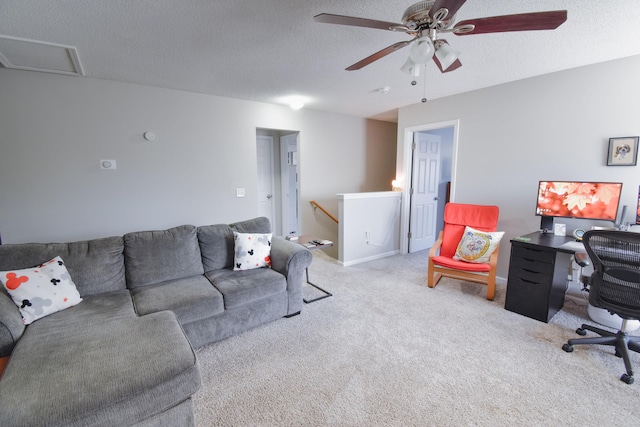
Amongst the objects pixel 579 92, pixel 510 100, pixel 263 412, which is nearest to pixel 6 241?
pixel 263 412

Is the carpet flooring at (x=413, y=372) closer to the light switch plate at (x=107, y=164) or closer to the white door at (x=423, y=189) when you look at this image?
the white door at (x=423, y=189)

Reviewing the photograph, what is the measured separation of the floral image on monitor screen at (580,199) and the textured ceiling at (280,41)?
118cm

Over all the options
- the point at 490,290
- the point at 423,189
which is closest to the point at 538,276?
the point at 490,290

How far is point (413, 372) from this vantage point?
1.88 m

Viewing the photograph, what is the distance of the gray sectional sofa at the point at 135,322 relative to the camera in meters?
1.17

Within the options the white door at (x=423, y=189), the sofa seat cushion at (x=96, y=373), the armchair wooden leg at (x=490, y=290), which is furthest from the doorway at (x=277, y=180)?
the sofa seat cushion at (x=96, y=373)

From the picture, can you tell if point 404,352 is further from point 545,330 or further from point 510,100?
point 510,100

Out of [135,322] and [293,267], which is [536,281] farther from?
[135,322]

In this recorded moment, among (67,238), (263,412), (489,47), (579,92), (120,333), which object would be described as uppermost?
(489,47)

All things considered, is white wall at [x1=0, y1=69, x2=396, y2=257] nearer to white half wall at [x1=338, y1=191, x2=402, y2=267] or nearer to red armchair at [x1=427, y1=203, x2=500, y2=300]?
white half wall at [x1=338, y1=191, x2=402, y2=267]

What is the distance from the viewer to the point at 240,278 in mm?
2439

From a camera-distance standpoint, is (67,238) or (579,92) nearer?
(579,92)

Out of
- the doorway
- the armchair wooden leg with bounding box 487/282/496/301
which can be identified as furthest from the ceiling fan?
the doorway

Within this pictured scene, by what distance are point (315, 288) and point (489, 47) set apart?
290cm
